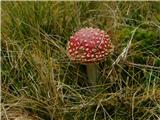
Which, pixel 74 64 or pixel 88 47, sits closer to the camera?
pixel 88 47

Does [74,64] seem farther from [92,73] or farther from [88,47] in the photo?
[88,47]

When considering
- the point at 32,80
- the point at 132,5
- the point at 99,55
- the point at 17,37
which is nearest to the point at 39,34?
the point at 17,37

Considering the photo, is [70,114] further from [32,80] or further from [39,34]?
[39,34]

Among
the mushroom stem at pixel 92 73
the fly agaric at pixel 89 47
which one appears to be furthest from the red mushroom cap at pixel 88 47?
the mushroom stem at pixel 92 73

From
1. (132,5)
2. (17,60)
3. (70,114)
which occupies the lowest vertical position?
(70,114)

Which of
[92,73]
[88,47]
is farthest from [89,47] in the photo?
[92,73]

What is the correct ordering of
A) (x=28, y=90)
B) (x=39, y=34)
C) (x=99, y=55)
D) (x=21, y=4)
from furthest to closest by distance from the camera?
(x=21, y=4)
(x=39, y=34)
(x=28, y=90)
(x=99, y=55)

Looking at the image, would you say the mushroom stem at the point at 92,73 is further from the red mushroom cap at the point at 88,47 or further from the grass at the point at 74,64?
the red mushroom cap at the point at 88,47
